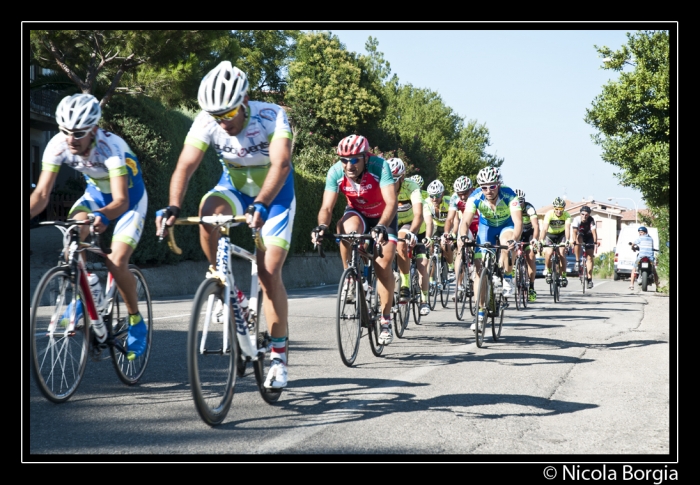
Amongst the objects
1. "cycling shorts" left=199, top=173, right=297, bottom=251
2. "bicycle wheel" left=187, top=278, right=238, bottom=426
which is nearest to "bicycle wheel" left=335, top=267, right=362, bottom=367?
"cycling shorts" left=199, top=173, right=297, bottom=251

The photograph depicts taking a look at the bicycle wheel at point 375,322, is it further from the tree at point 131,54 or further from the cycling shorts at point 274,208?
the tree at point 131,54

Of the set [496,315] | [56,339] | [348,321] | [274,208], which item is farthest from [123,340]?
[496,315]

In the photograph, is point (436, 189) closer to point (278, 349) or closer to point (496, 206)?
point (496, 206)

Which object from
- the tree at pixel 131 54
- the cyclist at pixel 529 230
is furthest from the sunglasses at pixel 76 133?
the tree at pixel 131 54

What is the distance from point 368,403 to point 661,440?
1.89 m

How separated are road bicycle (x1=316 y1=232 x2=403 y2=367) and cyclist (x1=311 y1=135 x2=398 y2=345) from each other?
85 mm

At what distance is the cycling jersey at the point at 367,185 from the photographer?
296 inches

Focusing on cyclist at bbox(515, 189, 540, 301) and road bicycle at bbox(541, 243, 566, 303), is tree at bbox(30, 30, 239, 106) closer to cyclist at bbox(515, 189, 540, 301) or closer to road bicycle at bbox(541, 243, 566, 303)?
cyclist at bbox(515, 189, 540, 301)

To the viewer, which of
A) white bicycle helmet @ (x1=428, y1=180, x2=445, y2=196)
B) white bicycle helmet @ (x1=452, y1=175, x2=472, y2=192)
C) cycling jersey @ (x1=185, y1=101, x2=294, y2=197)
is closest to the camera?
cycling jersey @ (x1=185, y1=101, x2=294, y2=197)

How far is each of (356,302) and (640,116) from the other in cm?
1845

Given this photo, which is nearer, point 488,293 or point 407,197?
point 488,293

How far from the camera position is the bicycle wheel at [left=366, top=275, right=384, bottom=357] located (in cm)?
793

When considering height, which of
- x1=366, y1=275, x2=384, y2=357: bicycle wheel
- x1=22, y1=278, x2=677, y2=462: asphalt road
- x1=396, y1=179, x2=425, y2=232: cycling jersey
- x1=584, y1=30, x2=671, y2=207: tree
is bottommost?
x1=22, y1=278, x2=677, y2=462: asphalt road

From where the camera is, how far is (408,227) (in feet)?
36.7
